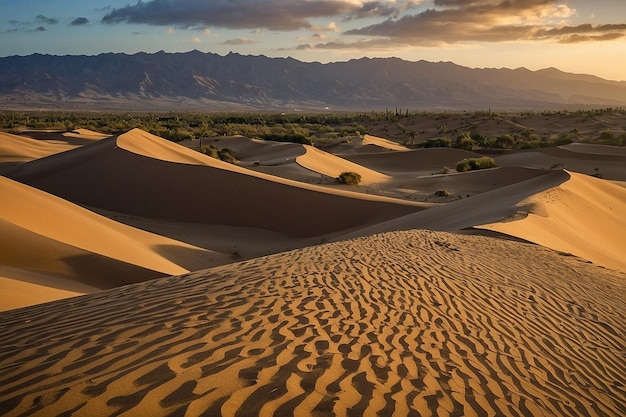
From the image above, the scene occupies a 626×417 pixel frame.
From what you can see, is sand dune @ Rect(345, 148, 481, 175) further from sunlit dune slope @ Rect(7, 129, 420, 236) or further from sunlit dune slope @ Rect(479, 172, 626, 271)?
sunlit dune slope @ Rect(479, 172, 626, 271)

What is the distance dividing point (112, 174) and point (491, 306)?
19766mm

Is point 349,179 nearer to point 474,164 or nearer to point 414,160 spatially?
point 474,164

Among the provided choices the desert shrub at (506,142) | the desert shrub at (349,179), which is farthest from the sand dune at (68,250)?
the desert shrub at (506,142)

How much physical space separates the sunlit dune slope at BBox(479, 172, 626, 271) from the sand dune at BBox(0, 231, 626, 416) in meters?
5.01

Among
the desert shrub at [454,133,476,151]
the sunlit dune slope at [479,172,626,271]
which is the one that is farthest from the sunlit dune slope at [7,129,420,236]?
the desert shrub at [454,133,476,151]

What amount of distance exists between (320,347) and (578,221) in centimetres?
1446

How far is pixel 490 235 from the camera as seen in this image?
1370cm

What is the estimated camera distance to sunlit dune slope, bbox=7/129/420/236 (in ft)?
69.4

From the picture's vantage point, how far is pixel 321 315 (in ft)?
20.4

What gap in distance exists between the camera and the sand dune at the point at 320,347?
13.5ft

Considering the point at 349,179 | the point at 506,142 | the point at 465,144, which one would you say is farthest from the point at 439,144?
the point at 349,179

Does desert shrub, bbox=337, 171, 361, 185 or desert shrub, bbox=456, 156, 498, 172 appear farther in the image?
desert shrub, bbox=456, 156, 498, 172

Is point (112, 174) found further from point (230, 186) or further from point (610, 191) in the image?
point (610, 191)

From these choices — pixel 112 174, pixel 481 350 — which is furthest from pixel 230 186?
pixel 481 350
